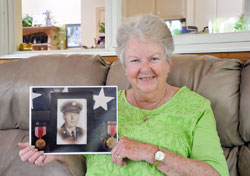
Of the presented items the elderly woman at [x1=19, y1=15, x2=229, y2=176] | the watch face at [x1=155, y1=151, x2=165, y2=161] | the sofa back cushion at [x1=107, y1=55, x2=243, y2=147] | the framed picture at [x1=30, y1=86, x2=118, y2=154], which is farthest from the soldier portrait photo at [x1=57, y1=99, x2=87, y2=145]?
the sofa back cushion at [x1=107, y1=55, x2=243, y2=147]

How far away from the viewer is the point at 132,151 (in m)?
0.89

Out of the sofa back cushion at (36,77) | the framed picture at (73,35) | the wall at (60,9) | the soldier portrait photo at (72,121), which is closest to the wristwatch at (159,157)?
the soldier portrait photo at (72,121)

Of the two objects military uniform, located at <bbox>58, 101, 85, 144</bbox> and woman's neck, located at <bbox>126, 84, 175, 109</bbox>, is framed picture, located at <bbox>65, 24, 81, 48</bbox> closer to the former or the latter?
woman's neck, located at <bbox>126, 84, 175, 109</bbox>

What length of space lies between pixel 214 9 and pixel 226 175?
3.39m

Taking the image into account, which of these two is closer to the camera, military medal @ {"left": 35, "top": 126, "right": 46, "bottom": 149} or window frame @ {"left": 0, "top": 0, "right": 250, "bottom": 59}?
military medal @ {"left": 35, "top": 126, "right": 46, "bottom": 149}

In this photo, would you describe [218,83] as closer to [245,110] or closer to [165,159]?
[245,110]

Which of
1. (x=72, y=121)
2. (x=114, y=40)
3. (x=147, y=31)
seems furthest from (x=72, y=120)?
(x=114, y=40)

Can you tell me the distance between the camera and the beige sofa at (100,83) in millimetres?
1180

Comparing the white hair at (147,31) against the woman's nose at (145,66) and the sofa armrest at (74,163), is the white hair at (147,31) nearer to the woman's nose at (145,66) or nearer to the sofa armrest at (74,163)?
the woman's nose at (145,66)

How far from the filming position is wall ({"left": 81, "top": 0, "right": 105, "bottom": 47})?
5176mm

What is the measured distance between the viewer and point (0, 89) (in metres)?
1.54

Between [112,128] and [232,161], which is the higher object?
[112,128]

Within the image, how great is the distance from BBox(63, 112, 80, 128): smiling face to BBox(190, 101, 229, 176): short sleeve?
1.40 ft

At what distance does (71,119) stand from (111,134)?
0.15m
